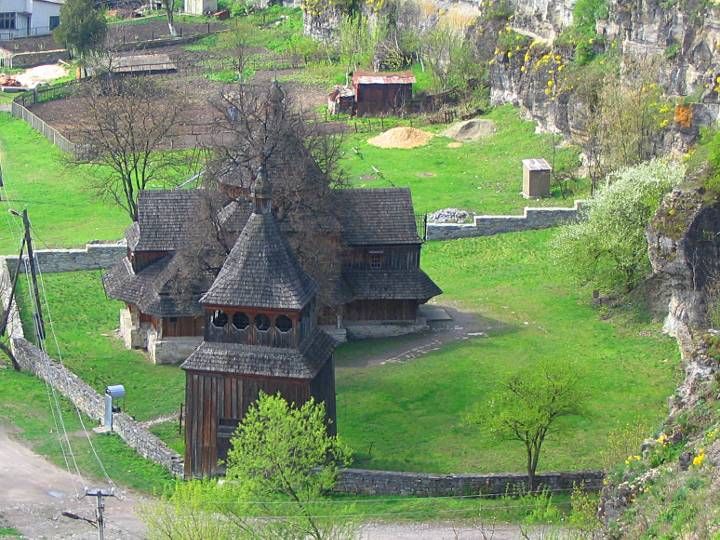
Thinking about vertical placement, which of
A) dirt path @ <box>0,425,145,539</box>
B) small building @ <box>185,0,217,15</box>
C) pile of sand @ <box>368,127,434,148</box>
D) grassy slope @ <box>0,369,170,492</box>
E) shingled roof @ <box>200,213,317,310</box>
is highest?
small building @ <box>185,0,217,15</box>

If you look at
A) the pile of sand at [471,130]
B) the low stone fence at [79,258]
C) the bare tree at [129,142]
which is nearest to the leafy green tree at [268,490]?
the bare tree at [129,142]

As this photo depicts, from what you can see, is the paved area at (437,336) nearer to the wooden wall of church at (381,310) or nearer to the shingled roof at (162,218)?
the wooden wall of church at (381,310)

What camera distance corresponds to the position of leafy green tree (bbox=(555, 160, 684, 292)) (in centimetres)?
5466

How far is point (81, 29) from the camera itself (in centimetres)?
10100

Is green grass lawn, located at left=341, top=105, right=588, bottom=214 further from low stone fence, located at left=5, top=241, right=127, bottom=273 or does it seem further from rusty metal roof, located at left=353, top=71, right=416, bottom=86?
low stone fence, located at left=5, top=241, right=127, bottom=273

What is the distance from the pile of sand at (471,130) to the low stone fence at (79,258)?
2203 centimetres

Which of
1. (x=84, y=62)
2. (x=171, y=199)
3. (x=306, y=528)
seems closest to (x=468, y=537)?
(x=306, y=528)

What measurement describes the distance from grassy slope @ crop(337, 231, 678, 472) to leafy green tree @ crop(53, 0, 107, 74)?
46.3m

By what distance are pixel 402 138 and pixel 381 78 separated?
8.97 meters

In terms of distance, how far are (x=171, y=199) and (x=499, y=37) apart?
34.4 metres

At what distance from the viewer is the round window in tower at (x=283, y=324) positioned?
4178 centimetres

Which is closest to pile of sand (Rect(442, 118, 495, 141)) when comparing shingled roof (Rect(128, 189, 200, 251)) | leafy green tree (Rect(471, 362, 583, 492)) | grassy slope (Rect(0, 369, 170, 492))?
shingled roof (Rect(128, 189, 200, 251))

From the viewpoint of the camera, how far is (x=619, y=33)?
7319 centimetres

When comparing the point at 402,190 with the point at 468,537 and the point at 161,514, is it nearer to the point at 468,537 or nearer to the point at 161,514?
the point at 468,537
